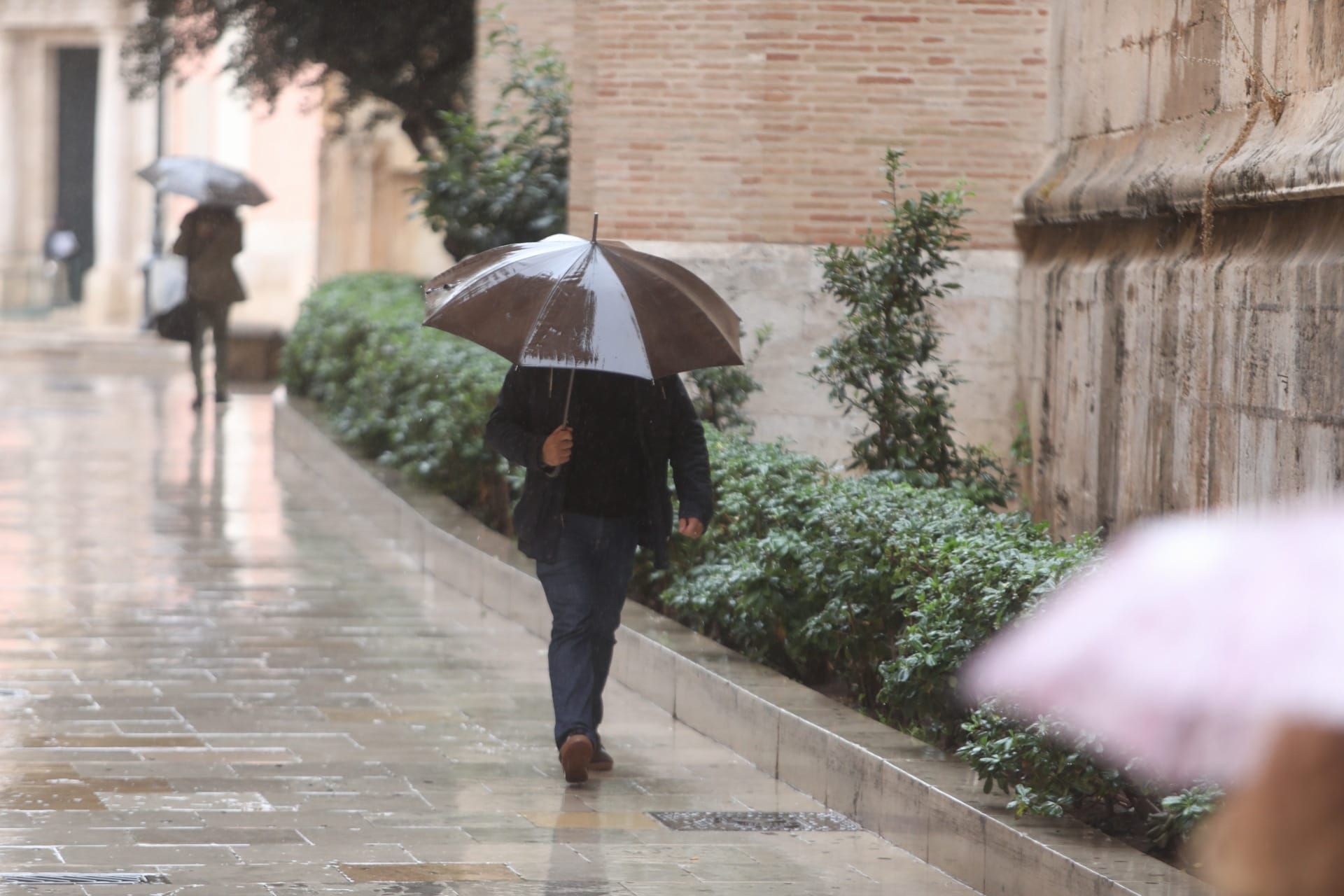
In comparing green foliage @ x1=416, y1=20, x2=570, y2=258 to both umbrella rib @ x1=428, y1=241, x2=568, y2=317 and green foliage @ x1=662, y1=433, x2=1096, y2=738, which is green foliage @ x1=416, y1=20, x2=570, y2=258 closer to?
green foliage @ x1=662, y1=433, x2=1096, y2=738

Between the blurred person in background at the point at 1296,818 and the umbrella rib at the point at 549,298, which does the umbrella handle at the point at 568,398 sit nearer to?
the umbrella rib at the point at 549,298

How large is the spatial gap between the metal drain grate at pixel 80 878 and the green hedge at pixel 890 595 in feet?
7.37

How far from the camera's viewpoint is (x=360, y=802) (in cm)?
630

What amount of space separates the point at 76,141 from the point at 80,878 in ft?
143

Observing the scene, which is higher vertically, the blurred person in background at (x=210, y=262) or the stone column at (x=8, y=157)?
the stone column at (x=8, y=157)

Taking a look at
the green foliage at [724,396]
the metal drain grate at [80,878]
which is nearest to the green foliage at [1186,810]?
the metal drain grate at [80,878]

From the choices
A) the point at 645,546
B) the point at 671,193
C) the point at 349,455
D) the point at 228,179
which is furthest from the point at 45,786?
the point at 228,179

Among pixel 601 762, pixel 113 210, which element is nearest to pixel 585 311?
pixel 601 762

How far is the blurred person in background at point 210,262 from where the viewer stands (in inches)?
771

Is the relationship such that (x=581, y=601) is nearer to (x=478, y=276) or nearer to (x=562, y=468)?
(x=562, y=468)

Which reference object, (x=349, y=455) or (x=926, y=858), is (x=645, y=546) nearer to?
(x=926, y=858)

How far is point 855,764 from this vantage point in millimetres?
6230

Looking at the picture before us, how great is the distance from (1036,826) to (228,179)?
15.7 m

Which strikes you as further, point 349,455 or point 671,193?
point 349,455
